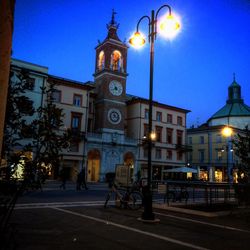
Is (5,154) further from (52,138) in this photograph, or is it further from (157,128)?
(157,128)

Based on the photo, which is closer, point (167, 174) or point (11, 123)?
point (11, 123)

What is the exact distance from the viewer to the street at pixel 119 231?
6863 mm

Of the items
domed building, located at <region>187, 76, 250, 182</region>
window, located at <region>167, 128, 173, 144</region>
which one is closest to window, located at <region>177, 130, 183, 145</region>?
window, located at <region>167, 128, 173, 144</region>

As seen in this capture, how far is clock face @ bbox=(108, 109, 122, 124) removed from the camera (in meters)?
47.1

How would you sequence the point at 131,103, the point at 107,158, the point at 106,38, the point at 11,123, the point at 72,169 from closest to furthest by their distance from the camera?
the point at 11,123 < the point at 72,169 < the point at 107,158 < the point at 106,38 < the point at 131,103

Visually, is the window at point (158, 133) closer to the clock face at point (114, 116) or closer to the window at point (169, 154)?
the window at point (169, 154)

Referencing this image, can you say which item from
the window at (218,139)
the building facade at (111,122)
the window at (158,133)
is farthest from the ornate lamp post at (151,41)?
the window at (218,139)

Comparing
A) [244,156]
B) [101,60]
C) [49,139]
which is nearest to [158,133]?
[101,60]

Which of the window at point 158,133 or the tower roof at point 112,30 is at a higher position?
the tower roof at point 112,30

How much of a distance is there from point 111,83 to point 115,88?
1.05m

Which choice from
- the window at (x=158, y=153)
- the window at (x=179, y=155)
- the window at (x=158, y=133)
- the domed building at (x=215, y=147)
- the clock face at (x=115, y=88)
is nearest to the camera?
the clock face at (x=115, y=88)

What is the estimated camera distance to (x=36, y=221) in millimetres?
9312

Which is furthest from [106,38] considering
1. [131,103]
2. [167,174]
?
[167,174]

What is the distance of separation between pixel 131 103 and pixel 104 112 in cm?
800
